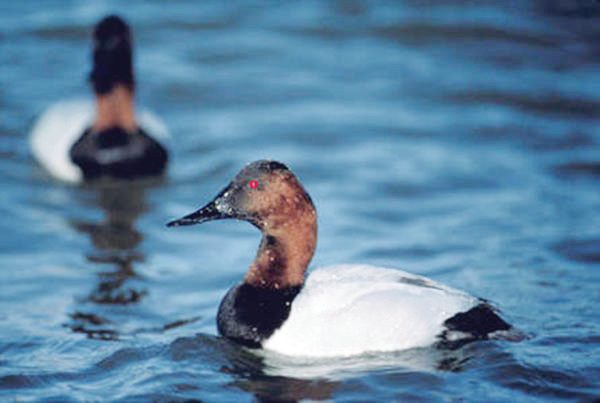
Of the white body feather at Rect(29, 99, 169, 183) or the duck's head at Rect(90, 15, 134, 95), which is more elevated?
the duck's head at Rect(90, 15, 134, 95)

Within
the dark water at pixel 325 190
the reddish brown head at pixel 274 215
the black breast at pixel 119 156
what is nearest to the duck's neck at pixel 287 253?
the reddish brown head at pixel 274 215

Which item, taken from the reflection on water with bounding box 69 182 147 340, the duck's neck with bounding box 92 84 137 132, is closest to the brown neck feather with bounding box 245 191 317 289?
the reflection on water with bounding box 69 182 147 340

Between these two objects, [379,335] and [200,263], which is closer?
[379,335]

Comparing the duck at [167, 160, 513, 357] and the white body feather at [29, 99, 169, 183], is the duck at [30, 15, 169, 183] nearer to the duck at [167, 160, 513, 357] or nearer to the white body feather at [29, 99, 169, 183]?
the white body feather at [29, 99, 169, 183]

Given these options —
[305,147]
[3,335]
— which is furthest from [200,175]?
[3,335]

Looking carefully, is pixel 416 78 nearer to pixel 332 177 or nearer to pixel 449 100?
pixel 449 100

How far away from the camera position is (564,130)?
9883 mm

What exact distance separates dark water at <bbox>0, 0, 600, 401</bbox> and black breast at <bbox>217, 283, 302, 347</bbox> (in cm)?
12

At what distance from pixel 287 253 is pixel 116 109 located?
13.8 feet

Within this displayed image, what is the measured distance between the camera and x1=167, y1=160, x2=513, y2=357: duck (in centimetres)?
543

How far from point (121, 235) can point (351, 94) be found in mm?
3726

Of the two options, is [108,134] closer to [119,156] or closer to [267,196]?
[119,156]

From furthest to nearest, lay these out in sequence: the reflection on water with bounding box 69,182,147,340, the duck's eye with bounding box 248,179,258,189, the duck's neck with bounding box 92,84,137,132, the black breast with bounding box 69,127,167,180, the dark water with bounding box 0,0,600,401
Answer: the duck's neck with bounding box 92,84,137,132 < the black breast with bounding box 69,127,167,180 < the reflection on water with bounding box 69,182,147,340 < the duck's eye with bounding box 248,179,258,189 < the dark water with bounding box 0,0,600,401

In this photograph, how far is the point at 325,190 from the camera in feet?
28.4
